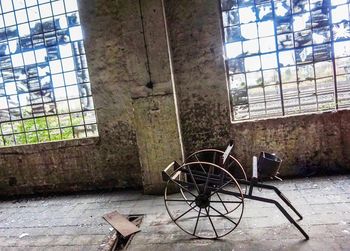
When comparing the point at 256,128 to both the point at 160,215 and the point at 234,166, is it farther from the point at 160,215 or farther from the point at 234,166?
the point at 160,215

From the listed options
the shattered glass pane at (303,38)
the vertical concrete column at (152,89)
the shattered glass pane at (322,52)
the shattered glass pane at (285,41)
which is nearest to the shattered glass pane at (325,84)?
the shattered glass pane at (322,52)

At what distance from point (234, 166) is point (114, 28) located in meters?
3.60

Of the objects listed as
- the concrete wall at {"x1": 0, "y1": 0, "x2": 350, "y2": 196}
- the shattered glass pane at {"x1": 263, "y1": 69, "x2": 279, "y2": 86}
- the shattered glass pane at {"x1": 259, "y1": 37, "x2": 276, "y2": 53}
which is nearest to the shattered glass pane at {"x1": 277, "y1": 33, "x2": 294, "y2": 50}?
the shattered glass pane at {"x1": 259, "y1": 37, "x2": 276, "y2": 53}

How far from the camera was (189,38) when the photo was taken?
580 cm

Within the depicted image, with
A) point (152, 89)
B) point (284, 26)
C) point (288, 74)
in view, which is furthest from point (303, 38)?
point (152, 89)

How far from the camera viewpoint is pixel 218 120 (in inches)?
233

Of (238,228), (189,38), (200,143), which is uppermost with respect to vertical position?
(189,38)

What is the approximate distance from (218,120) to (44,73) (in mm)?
3854

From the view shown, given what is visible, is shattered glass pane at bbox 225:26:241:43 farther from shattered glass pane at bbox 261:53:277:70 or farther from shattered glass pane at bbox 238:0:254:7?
shattered glass pane at bbox 261:53:277:70

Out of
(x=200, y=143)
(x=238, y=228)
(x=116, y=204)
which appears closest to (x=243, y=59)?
(x=200, y=143)

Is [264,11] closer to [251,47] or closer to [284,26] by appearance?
[284,26]

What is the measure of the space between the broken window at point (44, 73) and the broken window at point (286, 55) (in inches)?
123

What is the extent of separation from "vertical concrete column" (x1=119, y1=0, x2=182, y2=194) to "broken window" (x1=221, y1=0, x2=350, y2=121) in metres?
1.31

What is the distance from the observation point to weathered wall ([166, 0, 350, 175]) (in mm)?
5648
